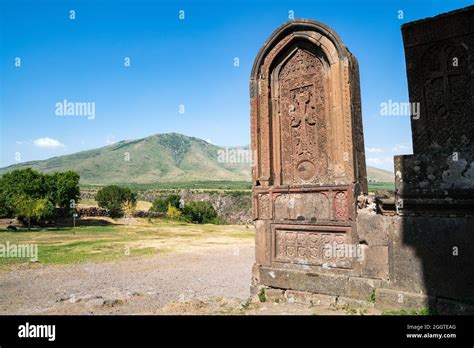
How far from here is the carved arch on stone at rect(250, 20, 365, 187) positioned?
5.95 m

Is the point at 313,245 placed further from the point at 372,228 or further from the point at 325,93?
the point at 325,93

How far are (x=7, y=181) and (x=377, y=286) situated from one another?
45.8 m

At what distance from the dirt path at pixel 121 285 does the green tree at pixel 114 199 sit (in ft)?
118

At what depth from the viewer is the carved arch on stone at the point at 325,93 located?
19.5 feet

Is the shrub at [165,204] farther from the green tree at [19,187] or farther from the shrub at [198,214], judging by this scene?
the green tree at [19,187]

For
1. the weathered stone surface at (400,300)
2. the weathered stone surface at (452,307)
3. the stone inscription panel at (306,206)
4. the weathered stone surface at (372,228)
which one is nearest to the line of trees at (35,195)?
the stone inscription panel at (306,206)

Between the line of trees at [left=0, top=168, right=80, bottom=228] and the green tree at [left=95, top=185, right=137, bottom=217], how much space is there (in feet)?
22.1

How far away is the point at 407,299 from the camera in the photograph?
4.94m

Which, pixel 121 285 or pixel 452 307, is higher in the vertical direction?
pixel 452 307

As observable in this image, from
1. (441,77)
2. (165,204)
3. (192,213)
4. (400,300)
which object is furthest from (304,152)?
(165,204)

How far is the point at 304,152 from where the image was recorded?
262 inches

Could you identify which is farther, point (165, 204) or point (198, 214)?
point (165, 204)

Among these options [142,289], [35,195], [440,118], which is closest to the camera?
[440,118]

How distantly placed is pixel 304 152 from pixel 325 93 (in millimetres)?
1237
